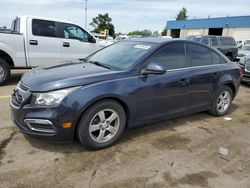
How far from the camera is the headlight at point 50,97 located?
337cm

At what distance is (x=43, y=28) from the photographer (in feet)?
26.7

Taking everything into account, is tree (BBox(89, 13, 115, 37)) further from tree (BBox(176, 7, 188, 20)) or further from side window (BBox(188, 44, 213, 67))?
side window (BBox(188, 44, 213, 67))

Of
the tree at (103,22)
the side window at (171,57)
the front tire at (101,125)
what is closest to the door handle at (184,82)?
the side window at (171,57)

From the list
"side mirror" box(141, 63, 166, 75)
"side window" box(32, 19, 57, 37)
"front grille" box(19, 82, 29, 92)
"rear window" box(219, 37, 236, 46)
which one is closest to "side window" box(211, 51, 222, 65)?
"side mirror" box(141, 63, 166, 75)

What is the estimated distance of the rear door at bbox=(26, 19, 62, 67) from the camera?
311 inches

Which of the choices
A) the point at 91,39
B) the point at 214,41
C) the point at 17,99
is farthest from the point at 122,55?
the point at 214,41

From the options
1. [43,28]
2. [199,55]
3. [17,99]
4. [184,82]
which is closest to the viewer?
[17,99]

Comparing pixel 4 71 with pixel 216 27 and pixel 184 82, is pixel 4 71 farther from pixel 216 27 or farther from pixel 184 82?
pixel 216 27

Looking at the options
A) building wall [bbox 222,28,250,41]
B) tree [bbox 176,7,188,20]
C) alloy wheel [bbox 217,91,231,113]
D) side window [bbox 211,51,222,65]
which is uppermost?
tree [bbox 176,7,188,20]

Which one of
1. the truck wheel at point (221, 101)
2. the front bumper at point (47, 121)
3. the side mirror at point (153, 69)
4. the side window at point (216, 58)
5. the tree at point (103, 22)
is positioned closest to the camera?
the front bumper at point (47, 121)

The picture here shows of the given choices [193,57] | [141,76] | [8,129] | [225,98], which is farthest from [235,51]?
[8,129]

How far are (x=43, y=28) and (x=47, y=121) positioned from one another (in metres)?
5.52

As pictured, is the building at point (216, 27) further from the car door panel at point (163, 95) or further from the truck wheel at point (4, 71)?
the car door panel at point (163, 95)

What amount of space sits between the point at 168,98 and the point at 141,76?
2.31ft
